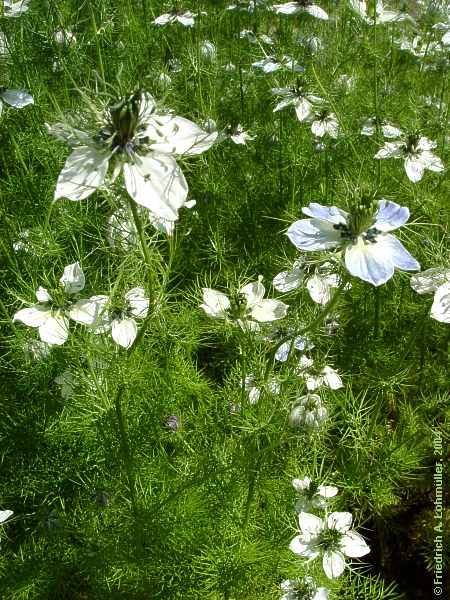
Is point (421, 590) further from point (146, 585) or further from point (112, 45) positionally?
point (112, 45)

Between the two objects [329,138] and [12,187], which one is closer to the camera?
[12,187]

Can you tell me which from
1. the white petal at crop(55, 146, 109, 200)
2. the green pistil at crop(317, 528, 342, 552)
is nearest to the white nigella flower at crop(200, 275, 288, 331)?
the green pistil at crop(317, 528, 342, 552)

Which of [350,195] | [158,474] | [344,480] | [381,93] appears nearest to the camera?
[350,195]

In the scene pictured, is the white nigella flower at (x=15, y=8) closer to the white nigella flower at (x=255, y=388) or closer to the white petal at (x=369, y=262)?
the white nigella flower at (x=255, y=388)

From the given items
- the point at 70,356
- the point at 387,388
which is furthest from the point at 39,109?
the point at 387,388

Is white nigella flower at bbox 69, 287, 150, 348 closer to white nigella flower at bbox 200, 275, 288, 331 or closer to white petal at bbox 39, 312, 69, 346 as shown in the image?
white petal at bbox 39, 312, 69, 346

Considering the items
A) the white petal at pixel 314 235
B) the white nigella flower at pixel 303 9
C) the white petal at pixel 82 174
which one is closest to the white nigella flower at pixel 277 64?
the white nigella flower at pixel 303 9

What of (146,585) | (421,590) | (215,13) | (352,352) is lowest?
(421,590)
